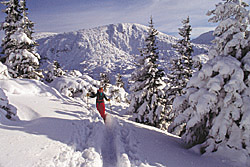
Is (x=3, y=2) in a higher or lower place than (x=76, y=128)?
higher

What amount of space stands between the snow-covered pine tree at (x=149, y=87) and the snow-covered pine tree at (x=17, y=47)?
10.7 meters

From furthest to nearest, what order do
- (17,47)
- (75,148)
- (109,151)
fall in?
(17,47) → (109,151) → (75,148)

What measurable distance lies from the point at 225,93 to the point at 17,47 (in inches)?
744

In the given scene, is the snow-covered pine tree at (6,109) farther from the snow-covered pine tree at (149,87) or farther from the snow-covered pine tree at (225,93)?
the snow-covered pine tree at (149,87)

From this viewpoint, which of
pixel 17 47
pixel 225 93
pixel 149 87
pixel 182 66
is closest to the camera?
pixel 225 93

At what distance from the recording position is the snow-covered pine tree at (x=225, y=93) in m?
6.09

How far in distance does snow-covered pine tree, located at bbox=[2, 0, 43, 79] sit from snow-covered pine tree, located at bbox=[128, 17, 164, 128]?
10726mm

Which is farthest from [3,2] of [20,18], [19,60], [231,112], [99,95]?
[231,112]

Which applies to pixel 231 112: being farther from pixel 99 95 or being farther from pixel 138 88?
pixel 138 88

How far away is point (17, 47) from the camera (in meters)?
16.9

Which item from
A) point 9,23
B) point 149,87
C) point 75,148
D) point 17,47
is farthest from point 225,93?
point 9,23

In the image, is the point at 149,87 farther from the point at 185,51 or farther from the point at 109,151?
the point at 109,151

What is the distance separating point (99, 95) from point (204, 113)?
676 centimetres

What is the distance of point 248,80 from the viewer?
639 centimetres
